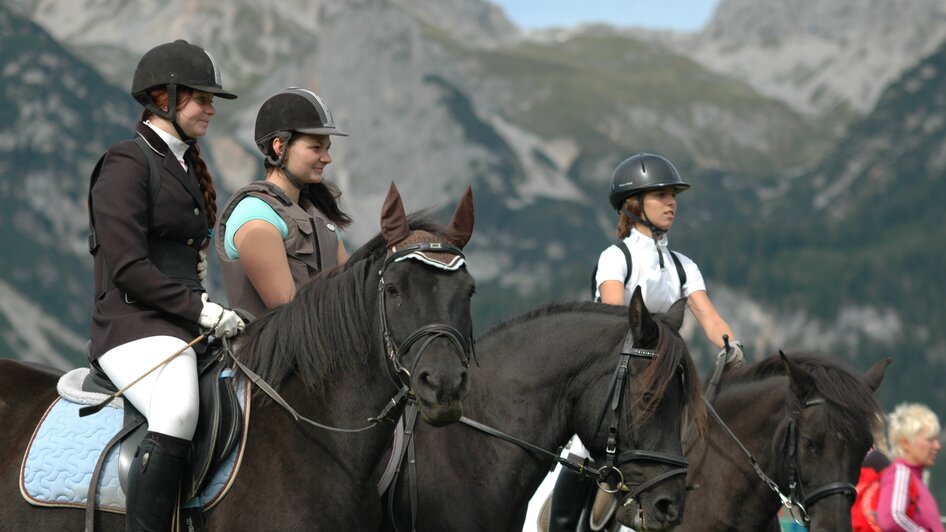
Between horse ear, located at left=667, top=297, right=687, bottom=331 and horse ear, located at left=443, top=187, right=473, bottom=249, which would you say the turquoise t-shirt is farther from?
horse ear, located at left=667, top=297, right=687, bottom=331

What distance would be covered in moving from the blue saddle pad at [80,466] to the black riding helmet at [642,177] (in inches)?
181

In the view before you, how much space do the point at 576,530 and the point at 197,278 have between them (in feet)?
11.8

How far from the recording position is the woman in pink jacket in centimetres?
1281

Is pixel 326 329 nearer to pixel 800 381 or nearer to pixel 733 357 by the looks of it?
pixel 800 381

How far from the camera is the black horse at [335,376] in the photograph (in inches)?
275

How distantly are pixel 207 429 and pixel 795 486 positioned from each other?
4597 millimetres

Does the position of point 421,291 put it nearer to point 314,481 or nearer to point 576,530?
point 314,481

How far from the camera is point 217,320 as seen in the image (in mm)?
7391

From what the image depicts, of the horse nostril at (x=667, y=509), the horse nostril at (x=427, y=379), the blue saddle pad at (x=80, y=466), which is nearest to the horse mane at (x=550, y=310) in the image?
the horse nostril at (x=667, y=509)

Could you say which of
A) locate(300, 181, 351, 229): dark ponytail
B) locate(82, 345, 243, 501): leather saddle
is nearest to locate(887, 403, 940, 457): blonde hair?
locate(300, 181, 351, 229): dark ponytail

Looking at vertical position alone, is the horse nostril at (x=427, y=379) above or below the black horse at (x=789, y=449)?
below

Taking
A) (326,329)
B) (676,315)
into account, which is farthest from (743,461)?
(326,329)

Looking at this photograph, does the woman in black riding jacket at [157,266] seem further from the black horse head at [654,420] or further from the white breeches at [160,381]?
the black horse head at [654,420]

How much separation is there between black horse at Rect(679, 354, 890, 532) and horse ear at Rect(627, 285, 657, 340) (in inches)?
72.1
